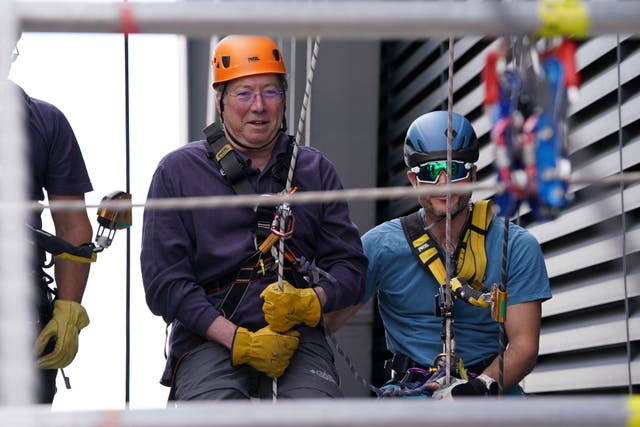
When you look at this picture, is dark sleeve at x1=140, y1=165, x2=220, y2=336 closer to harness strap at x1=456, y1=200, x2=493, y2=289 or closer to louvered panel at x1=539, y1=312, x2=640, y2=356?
harness strap at x1=456, y1=200, x2=493, y2=289

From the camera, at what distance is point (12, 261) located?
1.49m

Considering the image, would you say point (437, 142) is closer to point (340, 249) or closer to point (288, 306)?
point (340, 249)

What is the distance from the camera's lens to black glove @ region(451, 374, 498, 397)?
139 inches

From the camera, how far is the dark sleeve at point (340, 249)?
3568 mm

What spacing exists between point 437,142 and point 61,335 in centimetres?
144

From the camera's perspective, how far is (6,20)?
159 centimetres

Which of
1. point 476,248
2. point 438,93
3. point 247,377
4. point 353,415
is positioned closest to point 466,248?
point 476,248

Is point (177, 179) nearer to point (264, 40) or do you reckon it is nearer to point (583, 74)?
point (264, 40)

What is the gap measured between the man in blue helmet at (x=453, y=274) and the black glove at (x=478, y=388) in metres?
0.05

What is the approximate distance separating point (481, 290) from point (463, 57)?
275 cm

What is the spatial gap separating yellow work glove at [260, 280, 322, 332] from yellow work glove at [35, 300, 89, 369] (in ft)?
2.13

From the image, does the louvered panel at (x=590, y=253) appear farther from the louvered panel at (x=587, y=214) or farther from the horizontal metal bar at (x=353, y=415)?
the horizontal metal bar at (x=353, y=415)

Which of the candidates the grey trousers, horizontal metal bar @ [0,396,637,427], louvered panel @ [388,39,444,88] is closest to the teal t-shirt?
the grey trousers

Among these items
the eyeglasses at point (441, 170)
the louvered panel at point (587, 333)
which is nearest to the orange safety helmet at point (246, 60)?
the eyeglasses at point (441, 170)
